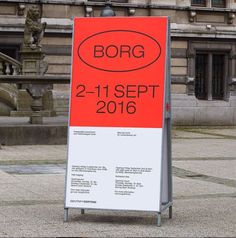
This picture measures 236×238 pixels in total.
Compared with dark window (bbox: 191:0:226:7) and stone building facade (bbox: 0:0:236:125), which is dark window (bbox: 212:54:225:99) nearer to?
stone building facade (bbox: 0:0:236:125)

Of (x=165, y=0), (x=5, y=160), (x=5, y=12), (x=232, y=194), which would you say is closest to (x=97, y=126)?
(x=232, y=194)

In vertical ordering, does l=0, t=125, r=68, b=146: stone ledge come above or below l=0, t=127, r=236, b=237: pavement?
above

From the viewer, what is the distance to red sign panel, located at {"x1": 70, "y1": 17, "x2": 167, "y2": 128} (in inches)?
337

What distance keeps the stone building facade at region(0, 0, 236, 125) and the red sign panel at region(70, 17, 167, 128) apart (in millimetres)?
18483

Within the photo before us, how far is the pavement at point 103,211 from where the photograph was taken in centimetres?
813

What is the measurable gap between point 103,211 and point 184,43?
71.2 ft

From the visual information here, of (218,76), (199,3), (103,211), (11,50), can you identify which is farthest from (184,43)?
(103,211)

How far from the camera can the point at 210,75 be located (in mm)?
31406

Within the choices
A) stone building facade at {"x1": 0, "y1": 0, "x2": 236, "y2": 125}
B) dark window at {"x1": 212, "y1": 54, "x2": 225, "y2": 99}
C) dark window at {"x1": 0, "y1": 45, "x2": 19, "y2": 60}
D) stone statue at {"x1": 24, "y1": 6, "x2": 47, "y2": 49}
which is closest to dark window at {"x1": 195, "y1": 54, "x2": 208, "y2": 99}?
stone building facade at {"x1": 0, "y1": 0, "x2": 236, "y2": 125}

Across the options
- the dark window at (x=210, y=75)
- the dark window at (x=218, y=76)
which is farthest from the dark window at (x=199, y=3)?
the dark window at (x=218, y=76)

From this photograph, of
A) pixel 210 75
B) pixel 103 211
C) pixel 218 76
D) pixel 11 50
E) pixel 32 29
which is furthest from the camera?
pixel 218 76

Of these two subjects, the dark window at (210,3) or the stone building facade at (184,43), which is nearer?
the stone building facade at (184,43)

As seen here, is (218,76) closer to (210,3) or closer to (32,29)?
(210,3)

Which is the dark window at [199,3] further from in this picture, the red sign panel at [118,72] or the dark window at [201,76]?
the red sign panel at [118,72]
